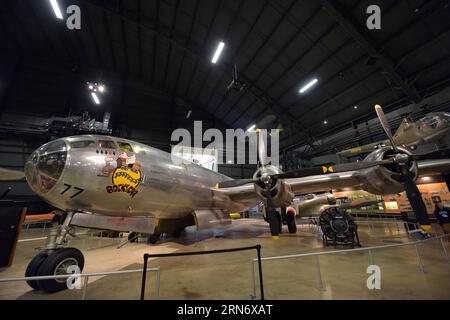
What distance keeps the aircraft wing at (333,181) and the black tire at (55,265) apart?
6202 millimetres

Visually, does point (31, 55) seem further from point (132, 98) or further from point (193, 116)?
point (193, 116)

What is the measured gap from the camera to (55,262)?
3.49 m

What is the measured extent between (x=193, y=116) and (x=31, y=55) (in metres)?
18.7

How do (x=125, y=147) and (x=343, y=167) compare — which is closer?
(x=125, y=147)

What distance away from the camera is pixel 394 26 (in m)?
10.6

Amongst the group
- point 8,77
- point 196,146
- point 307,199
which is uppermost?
point 8,77

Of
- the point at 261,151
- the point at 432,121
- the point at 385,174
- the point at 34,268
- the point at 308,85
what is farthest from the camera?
the point at 308,85

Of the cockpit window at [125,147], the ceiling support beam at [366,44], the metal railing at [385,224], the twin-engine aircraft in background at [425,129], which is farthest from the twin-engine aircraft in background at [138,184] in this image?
the ceiling support beam at [366,44]

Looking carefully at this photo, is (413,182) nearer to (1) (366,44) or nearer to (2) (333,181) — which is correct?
(2) (333,181)

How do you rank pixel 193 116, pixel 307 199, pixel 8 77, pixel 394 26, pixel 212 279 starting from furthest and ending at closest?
pixel 193 116 < pixel 8 77 < pixel 307 199 < pixel 394 26 < pixel 212 279

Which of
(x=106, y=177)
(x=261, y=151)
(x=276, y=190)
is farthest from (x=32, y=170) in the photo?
(x=276, y=190)

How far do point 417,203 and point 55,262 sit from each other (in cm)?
889

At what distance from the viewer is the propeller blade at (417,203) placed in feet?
16.4
